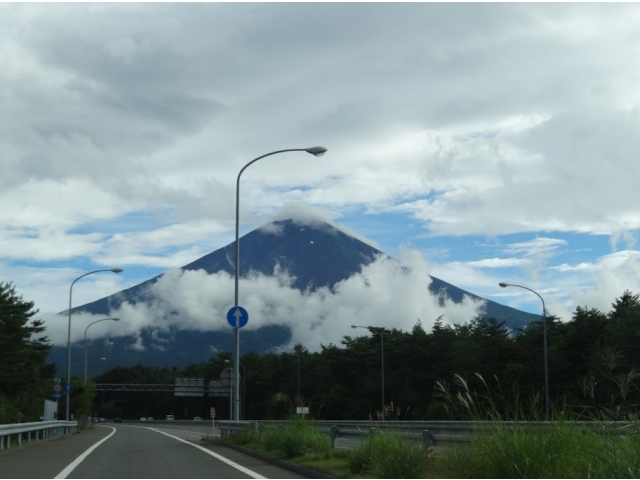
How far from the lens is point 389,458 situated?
12273 mm

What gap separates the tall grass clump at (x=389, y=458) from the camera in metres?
12.0

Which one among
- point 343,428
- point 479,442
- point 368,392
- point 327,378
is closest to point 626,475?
point 479,442

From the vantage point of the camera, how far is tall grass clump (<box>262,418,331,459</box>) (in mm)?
17797

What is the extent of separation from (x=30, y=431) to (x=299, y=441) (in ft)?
53.3

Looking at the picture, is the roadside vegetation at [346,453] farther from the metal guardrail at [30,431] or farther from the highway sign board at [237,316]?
the metal guardrail at [30,431]

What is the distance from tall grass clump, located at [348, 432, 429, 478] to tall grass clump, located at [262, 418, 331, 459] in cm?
330

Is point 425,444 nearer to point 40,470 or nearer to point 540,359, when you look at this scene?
point 40,470

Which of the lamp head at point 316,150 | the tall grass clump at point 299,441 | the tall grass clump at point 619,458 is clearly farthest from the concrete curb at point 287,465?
the lamp head at point 316,150

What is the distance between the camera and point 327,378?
109875 mm

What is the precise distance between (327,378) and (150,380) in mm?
93412

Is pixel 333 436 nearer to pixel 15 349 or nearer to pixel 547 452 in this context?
pixel 547 452

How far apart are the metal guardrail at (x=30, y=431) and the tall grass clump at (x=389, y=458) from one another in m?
12.0

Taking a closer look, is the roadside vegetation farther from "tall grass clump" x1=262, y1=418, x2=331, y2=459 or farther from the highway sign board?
the highway sign board

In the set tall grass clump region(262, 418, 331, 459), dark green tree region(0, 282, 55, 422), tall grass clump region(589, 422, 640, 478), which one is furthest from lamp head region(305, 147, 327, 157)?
dark green tree region(0, 282, 55, 422)
